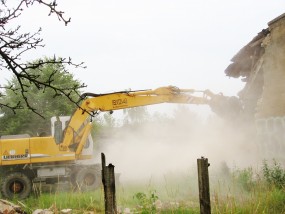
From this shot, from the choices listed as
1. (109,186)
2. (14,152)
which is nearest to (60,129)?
(14,152)

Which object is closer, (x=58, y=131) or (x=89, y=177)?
(x=89, y=177)

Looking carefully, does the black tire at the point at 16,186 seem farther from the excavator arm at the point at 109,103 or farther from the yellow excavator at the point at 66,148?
the excavator arm at the point at 109,103

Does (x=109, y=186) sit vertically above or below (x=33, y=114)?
below

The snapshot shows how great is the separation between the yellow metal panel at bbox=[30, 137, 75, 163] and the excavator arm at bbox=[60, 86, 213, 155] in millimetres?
254

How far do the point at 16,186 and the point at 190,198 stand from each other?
22.5 feet

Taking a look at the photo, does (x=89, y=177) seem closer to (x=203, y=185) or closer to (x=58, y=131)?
(x=58, y=131)

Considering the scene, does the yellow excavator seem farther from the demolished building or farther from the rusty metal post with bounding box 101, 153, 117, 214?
the rusty metal post with bounding box 101, 153, 117, 214

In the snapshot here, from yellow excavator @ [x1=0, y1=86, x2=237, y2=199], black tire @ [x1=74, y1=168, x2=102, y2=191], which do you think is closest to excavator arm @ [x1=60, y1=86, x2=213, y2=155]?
yellow excavator @ [x1=0, y1=86, x2=237, y2=199]

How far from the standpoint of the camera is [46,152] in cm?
1335

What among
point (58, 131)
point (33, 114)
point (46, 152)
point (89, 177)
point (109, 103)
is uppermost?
point (33, 114)

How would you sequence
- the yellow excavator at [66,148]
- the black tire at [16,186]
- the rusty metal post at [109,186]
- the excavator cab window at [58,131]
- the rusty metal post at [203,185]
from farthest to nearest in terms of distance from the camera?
1. the excavator cab window at [58,131]
2. the yellow excavator at [66,148]
3. the black tire at [16,186]
4. the rusty metal post at [109,186]
5. the rusty metal post at [203,185]

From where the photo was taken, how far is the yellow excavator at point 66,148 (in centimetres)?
1310

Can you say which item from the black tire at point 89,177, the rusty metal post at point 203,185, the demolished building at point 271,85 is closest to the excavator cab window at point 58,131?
the black tire at point 89,177

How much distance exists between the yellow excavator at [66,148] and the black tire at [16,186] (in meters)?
0.03
